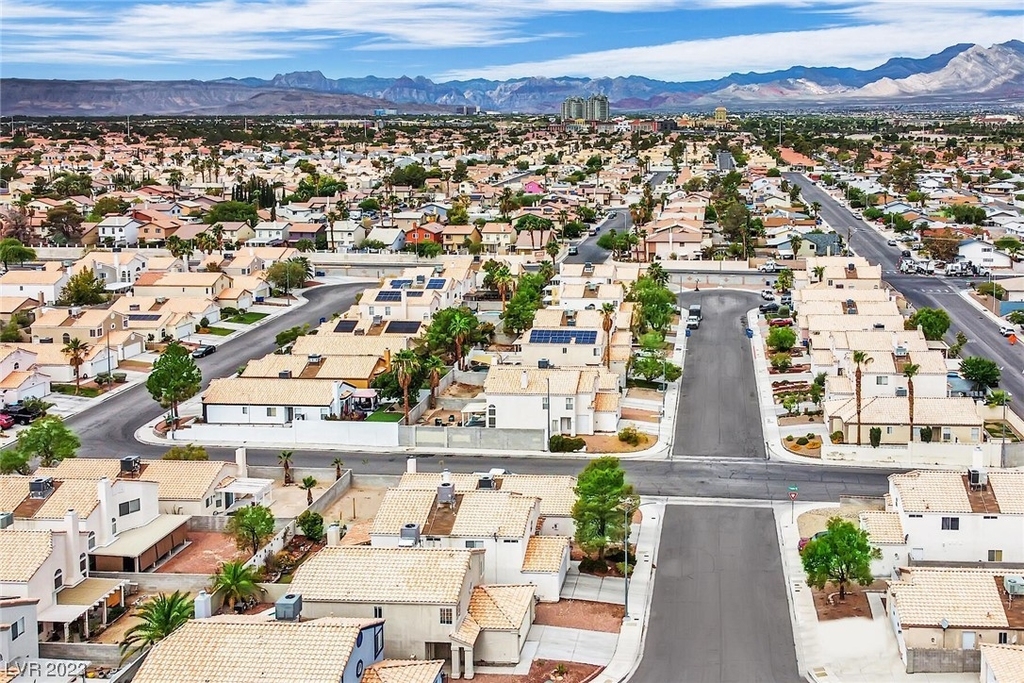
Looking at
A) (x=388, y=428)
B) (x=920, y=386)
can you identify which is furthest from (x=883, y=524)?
(x=388, y=428)

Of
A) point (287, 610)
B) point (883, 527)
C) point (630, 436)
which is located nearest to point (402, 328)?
point (630, 436)

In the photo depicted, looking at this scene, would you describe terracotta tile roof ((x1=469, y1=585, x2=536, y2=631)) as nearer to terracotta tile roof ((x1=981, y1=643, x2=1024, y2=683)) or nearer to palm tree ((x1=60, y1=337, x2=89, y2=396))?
terracotta tile roof ((x1=981, y1=643, x2=1024, y2=683))

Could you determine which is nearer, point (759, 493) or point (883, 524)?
point (883, 524)

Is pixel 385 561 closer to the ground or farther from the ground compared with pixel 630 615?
farther from the ground

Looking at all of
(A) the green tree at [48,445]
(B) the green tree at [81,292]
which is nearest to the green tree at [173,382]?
(A) the green tree at [48,445]

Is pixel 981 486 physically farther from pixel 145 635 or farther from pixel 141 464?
pixel 141 464

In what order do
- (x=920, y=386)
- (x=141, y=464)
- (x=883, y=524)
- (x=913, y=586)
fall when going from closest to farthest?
(x=913, y=586), (x=883, y=524), (x=141, y=464), (x=920, y=386)
